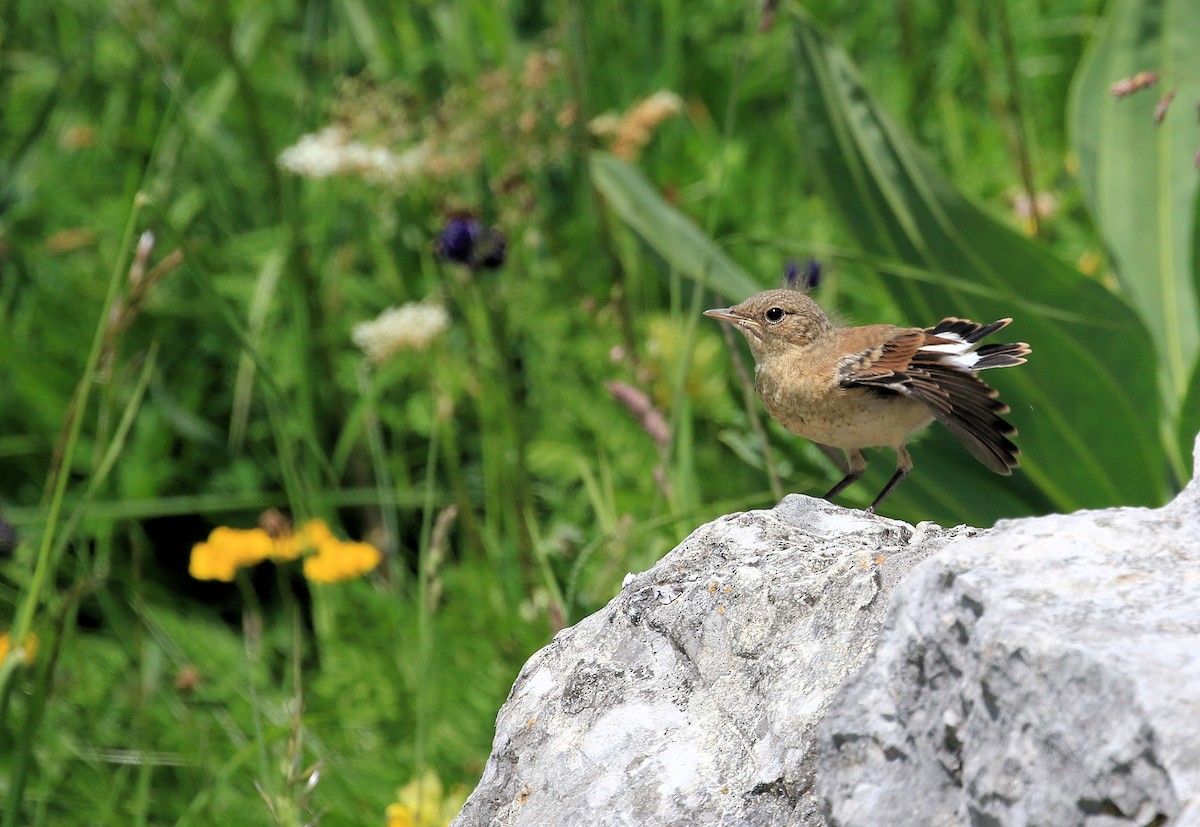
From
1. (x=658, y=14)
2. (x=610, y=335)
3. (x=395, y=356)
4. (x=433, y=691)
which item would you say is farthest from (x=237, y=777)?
(x=658, y=14)

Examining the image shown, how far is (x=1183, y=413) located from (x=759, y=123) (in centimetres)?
248

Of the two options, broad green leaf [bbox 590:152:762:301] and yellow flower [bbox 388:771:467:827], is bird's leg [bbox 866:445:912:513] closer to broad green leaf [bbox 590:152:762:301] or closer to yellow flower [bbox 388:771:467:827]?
broad green leaf [bbox 590:152:762:301]

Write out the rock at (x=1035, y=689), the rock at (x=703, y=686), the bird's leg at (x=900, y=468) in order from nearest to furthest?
the rock at (x=1035, y=689) → the rock at (x=703, y=686) → the bird's leg at (x=900, y=468)

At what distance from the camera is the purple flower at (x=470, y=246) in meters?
3.50

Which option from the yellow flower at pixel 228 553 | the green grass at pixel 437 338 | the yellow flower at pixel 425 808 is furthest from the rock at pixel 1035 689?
the yellow flower at pixel 228 553

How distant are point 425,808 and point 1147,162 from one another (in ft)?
9.53

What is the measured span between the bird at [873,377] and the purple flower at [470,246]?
79cm

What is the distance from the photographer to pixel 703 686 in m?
1.75

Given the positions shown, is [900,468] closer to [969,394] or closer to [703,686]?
[969,394]

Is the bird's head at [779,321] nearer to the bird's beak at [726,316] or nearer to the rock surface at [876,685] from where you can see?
the bird's beak at [726,316]

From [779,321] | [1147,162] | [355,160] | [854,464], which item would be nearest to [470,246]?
[355,160]

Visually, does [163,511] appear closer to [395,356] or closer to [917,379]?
[395,356]

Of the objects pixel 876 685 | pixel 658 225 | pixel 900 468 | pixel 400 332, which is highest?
pixel 876 685

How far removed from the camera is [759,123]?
17.8ft
